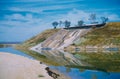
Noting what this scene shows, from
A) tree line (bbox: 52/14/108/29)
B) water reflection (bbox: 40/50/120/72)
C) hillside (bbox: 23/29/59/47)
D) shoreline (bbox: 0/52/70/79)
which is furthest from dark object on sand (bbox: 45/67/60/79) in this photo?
tree line (bbox: 52/14/108/29)

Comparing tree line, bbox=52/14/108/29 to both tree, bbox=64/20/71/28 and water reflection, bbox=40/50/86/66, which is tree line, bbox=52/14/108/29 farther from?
water reflection, bbox=40/50/86/66

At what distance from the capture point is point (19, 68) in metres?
5.66

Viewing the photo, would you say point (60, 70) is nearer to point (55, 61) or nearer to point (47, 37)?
point (55, 61)

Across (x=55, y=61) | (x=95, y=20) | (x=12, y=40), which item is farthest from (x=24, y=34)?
(x=95, y=20)

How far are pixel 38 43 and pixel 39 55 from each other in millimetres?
217

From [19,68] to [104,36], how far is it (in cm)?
138

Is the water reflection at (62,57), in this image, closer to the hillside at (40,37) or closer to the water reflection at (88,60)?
the water reflection at (88,60)

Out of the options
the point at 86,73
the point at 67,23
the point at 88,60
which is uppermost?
the point at 67,23

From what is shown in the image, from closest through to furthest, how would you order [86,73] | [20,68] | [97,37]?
[86,73] < [20,68] < [97,37]

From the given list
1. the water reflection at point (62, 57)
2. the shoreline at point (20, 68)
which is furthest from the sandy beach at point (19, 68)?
the water reflection at point (62, 57)

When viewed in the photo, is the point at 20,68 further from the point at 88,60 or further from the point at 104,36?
Answer: the point at 104,36

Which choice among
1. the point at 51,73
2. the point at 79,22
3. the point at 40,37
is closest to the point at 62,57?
the point at 51,73

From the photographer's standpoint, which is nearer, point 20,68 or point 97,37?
point 20,68

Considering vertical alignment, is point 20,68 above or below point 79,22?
below
